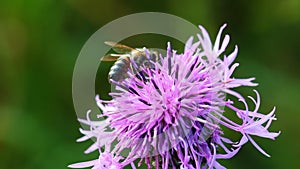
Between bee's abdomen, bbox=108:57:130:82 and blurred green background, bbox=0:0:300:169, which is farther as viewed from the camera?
blurred green background, bbox=0:0:300:169

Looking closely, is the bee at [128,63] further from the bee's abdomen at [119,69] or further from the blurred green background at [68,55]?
the blurred green background at [68,55]

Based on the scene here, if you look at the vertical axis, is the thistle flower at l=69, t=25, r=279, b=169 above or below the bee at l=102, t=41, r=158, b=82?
below

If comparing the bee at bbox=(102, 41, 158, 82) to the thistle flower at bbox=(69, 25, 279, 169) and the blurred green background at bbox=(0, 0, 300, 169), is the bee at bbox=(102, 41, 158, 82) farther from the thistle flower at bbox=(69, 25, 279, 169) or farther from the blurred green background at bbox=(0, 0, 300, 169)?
the blurred green background at bbox=(0, 0, 300, 169)

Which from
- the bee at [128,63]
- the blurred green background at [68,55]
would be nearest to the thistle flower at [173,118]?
the bee at [128,63]

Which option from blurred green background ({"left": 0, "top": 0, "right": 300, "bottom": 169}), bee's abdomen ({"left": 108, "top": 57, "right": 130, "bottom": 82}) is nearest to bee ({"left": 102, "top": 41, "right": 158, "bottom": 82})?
bee's abdomen ({"left": 108, "top": 57, "right": 130, "bottom": 82})

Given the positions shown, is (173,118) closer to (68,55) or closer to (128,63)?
(128,63)

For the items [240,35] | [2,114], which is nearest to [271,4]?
[240,35]

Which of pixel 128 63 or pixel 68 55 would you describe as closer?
pixel 128 63

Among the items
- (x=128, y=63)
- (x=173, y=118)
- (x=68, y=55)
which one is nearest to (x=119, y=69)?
(x=128, y=63)
